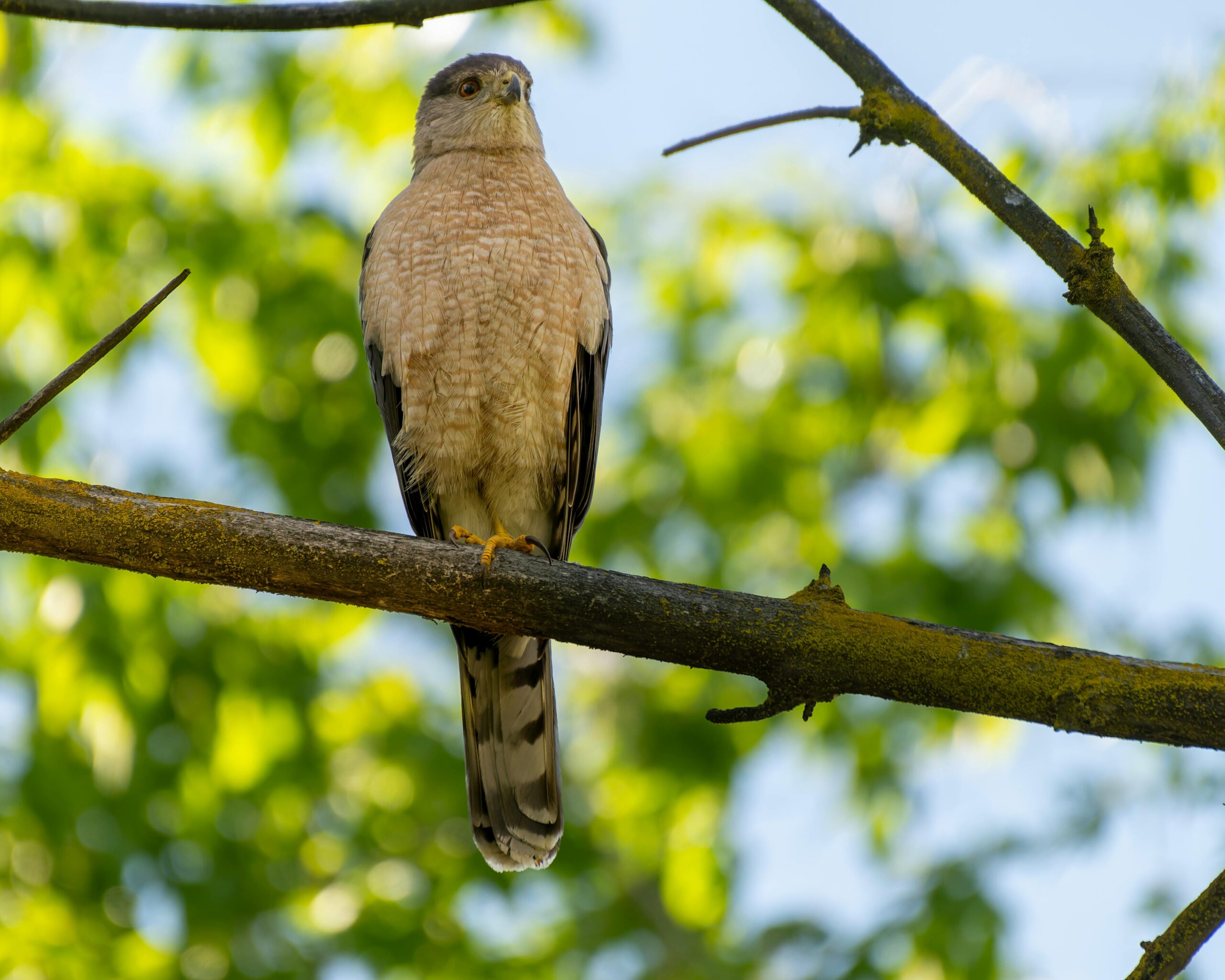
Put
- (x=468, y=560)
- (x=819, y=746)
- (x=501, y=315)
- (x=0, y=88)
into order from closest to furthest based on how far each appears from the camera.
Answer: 1. (x=468, y=560)
2. (x=501, y=315)
3. (x=0, y=88)
4. (x=819, y=746)

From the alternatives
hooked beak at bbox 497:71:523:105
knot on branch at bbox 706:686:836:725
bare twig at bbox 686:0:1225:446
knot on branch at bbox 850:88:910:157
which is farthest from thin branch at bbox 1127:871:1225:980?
hooked beak at bbox 497:71:523:105

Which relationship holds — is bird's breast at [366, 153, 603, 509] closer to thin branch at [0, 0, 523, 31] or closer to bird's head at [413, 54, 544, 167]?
bird's head at [413, 54, 544, 167]

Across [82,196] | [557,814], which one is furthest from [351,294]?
[557,814]

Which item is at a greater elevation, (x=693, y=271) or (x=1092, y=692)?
(x=693, y=271)

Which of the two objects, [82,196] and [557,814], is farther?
[82,196]

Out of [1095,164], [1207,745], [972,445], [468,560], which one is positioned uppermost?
[1095,164]

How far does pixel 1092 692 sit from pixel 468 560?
1373mm

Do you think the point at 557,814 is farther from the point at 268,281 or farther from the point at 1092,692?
the point at 268,281

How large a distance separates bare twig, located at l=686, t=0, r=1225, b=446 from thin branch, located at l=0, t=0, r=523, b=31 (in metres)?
0.83

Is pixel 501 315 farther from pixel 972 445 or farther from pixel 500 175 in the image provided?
pixel 972 445

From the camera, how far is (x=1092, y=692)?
240 cm

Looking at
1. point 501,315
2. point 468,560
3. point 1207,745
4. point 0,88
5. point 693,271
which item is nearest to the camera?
point 1207,745

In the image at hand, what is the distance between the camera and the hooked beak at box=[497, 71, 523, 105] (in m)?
4.52

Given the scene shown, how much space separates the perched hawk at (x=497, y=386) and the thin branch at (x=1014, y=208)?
140cm
